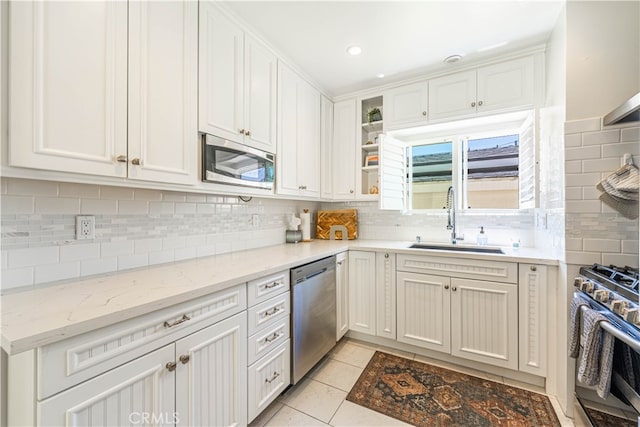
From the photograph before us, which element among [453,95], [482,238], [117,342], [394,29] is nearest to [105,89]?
[117,342]

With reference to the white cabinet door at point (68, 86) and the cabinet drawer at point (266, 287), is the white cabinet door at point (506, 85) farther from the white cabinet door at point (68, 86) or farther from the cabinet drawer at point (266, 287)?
the white cabinet door at point (68, 86)

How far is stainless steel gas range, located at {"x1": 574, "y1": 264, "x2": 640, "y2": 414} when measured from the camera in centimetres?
104

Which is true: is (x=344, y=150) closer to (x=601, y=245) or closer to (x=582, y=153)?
(x=582, y=153)

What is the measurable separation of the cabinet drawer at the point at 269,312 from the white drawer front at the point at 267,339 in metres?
0.03

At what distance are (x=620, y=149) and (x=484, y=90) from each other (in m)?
1.05

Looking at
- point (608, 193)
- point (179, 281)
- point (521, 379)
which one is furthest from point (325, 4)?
point (521, 379)

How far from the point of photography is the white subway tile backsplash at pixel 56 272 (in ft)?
3.83

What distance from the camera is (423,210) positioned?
2824mm

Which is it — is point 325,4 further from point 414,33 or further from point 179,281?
point 179,281

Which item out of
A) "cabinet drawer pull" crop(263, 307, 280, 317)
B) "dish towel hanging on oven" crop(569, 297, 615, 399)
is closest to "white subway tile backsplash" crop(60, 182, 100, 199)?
"cabinet drawer pull" crop(263, 307, 280, 317)

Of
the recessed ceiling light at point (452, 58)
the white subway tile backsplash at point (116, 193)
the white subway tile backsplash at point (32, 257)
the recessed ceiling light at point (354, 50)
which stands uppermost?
the recessed ceiling light at point (354, 50)

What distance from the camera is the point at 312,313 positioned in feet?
6.17

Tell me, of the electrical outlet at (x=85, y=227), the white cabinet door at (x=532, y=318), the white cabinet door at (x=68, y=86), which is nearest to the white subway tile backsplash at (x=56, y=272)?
the electrical outlet at (x=85, y=227)

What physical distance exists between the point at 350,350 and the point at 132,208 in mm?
1958
